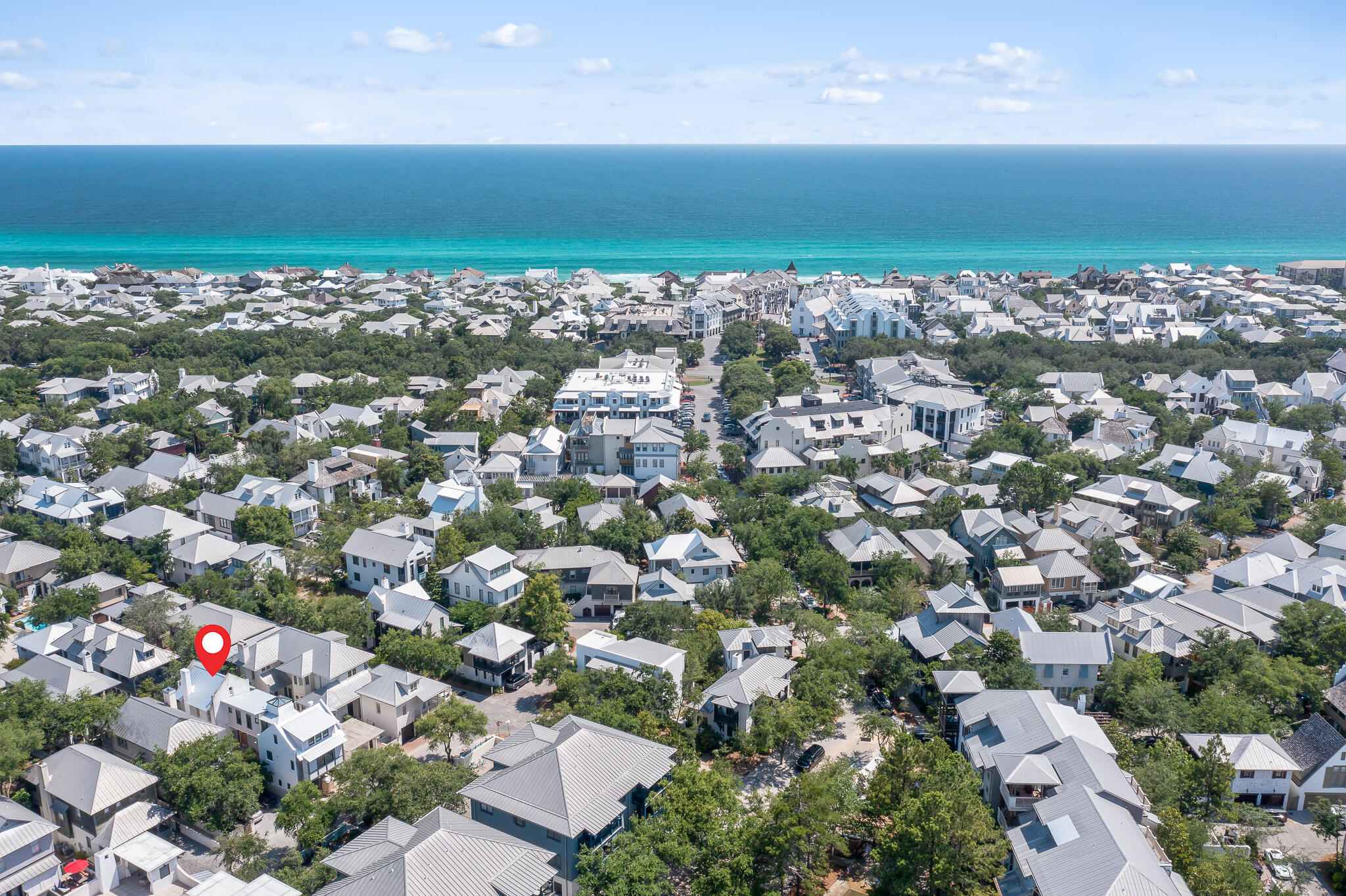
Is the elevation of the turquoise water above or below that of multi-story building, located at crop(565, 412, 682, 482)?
above

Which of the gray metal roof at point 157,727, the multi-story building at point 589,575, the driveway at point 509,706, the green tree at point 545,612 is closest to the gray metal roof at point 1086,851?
the driveway at point 509,706

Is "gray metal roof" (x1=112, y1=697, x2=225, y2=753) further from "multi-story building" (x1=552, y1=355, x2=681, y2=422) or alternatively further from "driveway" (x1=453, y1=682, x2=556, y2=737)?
"multi-story building" (x1=552, y1=355, x2=681, y2=422)

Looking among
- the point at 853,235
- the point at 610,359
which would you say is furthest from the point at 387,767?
the point at 853,235

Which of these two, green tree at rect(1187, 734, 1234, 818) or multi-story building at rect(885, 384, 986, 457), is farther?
multi-story building at rect(885, 384, 986, 457)

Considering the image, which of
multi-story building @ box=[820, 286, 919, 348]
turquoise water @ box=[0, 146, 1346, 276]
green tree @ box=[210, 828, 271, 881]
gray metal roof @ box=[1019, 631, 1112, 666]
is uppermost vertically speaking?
turquoise water @ box=[0, 146, 1346, 276]

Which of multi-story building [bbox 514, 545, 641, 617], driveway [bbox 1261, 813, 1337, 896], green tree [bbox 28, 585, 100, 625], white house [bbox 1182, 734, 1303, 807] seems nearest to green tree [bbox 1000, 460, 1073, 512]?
multi-story building [bbox 514, 545, 641, 617]

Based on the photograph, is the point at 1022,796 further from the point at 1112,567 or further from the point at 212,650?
the point at 212,650

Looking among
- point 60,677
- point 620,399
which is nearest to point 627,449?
point 620,399
